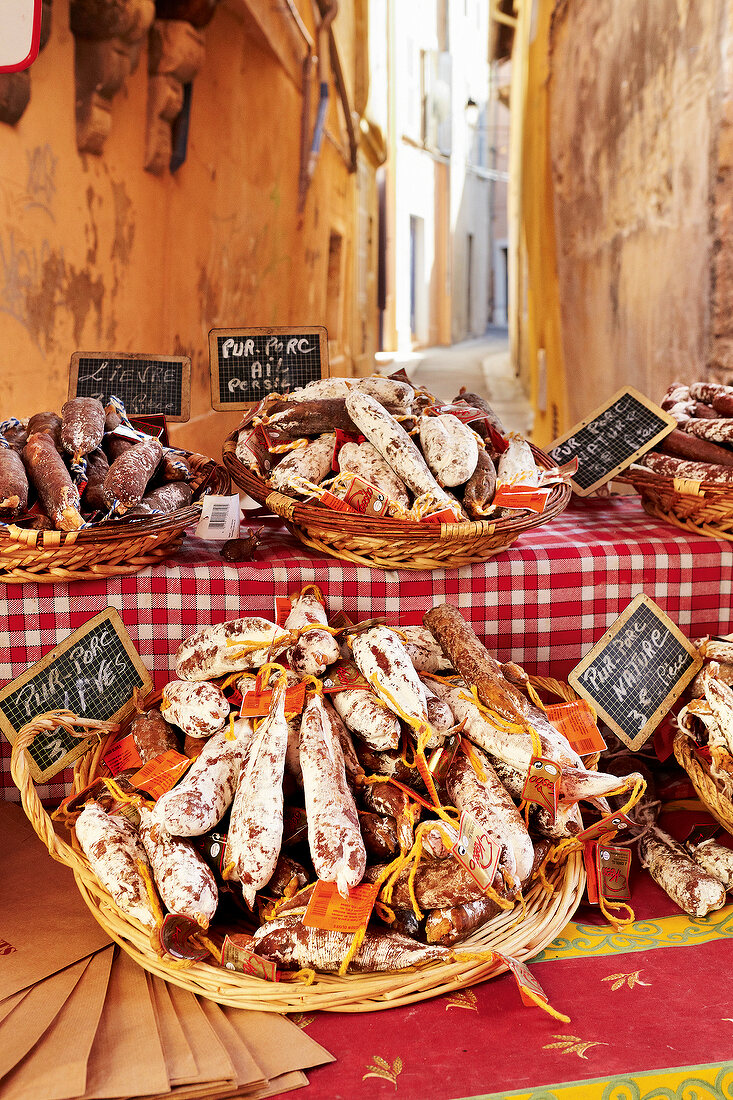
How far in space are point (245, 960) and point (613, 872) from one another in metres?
0.76

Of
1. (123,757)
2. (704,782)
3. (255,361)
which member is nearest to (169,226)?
(255,361)

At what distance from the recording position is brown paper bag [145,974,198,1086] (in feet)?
3.83

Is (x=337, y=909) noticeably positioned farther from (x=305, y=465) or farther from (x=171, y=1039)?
(x=305, y=465)

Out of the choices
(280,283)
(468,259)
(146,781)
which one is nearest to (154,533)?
(146,781)

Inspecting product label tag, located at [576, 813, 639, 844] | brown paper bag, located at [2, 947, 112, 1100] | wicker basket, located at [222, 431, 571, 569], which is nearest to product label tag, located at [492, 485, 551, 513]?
wicker basket, located at [222, 431, 571, 569]

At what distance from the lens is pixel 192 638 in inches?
70.4

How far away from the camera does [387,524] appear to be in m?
1.85

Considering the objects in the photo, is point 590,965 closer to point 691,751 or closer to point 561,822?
point 561,822

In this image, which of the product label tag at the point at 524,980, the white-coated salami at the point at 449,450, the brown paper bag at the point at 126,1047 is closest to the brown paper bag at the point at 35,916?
the brown paper bag at the point at 126,1047

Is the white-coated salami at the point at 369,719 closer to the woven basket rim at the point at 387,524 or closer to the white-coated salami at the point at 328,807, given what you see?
the white-coated salami at the point at 328,807

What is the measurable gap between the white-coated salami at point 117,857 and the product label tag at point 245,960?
0.43ft

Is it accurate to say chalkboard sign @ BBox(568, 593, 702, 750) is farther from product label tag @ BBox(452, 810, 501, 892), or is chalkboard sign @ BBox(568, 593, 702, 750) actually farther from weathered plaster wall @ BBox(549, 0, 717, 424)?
weathered plaster wall @ BBox(549, 0, 717, 424)

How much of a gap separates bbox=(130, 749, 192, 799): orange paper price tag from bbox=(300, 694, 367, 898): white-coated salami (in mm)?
247

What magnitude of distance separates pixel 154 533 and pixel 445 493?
652mm
